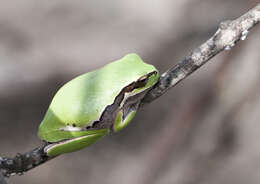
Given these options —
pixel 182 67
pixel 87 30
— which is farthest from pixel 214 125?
pixel 182 67

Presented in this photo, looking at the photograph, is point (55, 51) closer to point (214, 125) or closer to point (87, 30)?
point (87, 30)

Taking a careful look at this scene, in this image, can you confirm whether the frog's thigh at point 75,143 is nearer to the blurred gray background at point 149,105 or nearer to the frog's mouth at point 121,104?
the frog's mouth at point 121,104

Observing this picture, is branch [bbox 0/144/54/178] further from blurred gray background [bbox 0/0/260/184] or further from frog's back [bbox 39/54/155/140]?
blurred gray background [bbox 0/0/260/184]

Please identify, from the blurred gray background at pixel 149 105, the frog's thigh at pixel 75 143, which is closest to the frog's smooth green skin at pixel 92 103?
the frog's thigh at pixel 75 143

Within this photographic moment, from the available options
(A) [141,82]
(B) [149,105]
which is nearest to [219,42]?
(A) [141,82]

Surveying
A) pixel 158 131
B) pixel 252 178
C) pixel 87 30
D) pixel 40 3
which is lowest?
pixel 252 178

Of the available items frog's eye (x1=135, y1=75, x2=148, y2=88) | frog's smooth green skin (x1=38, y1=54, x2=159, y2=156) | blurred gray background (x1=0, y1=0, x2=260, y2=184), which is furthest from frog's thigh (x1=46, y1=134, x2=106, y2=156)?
blurred gray background (x1=0, y1=0, x2=260, y2=184)
